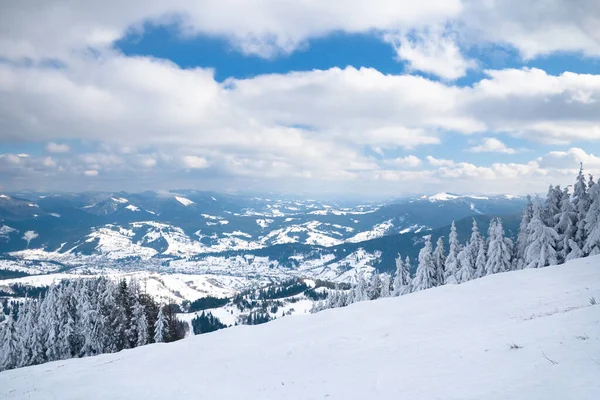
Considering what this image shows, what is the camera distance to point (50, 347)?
151ft

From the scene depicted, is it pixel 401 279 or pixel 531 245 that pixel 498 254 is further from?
pixel 401 279

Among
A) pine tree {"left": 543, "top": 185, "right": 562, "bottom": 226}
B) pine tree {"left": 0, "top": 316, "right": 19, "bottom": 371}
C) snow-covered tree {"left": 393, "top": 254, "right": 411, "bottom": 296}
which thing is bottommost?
pine tree {"left": 0, "top": 316, "right": 19, "bottom": 371}

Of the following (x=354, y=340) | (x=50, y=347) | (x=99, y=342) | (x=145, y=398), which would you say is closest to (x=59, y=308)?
(x=50, y=347)

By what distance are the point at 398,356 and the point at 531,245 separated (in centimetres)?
3706

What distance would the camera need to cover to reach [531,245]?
1607 inches

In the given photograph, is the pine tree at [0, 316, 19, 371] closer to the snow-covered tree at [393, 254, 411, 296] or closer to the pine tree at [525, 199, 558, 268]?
the snow-covered tree at [393, 254, 411, 296]

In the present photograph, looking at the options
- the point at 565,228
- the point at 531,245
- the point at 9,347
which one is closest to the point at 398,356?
the point at 531,245

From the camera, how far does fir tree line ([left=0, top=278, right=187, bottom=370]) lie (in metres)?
45.8

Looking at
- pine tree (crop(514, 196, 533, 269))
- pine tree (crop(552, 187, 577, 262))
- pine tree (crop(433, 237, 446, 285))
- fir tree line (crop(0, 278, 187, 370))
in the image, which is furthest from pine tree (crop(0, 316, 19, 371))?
pine tree (crop(552, 187, 577, 262))

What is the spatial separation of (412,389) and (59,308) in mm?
54594

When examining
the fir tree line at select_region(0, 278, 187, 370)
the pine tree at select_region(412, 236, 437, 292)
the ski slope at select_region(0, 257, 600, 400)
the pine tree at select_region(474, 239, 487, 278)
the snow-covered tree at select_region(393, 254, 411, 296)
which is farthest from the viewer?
the snow-covered tree at select_region(393, 254, 411, 296)

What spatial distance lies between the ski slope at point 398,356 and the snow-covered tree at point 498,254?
24006mm

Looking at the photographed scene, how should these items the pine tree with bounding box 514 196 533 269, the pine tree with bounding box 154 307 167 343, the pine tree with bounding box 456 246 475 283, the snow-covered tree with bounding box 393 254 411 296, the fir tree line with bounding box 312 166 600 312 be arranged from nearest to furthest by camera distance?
the fir tree line with bounding box 312 166 600 312 < the pine tree with bounding box 154 307 167 343 < the pine tree with bounding box 514 196 533 269 < the pine tree with bounding box 456 246 475 283 < the snow-covered tree with bounding box 393 254 411 296

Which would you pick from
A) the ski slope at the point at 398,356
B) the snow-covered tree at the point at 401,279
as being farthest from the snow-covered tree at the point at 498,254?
the ski slope at the point at 398,356
